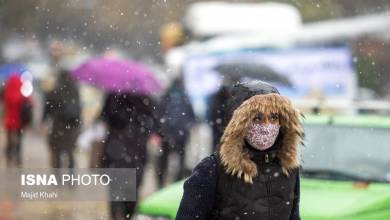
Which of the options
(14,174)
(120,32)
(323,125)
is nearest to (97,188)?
(14,174)

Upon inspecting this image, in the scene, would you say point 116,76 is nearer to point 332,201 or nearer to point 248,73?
point 248,73

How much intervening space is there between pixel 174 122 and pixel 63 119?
134 cm

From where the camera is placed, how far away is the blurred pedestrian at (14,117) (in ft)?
43.0

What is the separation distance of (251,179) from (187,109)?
6.83 metres

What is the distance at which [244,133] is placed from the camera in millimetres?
4051

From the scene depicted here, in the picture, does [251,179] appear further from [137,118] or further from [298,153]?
[137,118]

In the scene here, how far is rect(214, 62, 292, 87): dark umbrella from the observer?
11883 millimetres

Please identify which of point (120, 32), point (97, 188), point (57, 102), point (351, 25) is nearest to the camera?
point (97, 188)

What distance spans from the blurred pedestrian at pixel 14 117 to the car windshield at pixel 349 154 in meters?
6.59

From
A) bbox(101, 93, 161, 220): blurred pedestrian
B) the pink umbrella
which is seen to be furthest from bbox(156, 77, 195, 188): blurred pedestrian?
bbox(101, 93, 161, 220): blurred pedestrian

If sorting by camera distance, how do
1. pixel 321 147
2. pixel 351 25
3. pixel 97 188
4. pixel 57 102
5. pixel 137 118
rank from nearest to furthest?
pixel 321 147, pixel 137 118, pixel 97 188, pixel 57 102, pixel 351 25

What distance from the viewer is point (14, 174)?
11898 millimetres

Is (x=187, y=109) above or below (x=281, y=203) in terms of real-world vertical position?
above

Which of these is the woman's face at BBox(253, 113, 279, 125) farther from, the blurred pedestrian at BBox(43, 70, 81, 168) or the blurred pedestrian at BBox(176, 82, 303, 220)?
the blurred pedestrian at BBox(43, 70, 81, 168)
